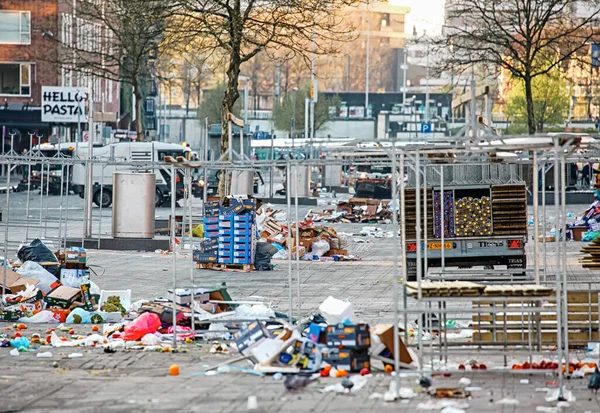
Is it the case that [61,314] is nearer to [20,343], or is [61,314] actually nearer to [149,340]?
[20,343]

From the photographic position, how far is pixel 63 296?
57.2ft

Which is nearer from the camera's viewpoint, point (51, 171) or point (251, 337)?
point (251, 337)

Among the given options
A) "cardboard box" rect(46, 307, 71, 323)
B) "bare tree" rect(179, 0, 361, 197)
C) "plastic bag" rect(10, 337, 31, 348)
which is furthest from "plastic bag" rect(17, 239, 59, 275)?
"bare tree" rect(179, 0, 361, 197)

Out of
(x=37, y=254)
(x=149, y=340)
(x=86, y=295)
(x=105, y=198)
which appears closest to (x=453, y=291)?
(x=149, y=340)

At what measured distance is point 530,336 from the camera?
12570 mm

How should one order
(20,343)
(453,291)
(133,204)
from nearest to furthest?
(453,291) < (20,343) < (133,204)

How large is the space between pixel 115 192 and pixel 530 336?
55.0ft

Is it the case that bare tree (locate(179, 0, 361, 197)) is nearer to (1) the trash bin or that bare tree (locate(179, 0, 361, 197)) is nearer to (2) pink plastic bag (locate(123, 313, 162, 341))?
(1) the trash bin

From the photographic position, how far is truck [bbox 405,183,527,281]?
21.3 metres

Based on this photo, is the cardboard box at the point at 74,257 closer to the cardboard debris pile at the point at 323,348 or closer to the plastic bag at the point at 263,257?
the plastic bag at the point at 263,257

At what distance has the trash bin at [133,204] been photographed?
27875 millimetres

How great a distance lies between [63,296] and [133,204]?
35.9 feet

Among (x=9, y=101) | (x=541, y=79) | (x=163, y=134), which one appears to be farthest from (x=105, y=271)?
(x=163, y=134)

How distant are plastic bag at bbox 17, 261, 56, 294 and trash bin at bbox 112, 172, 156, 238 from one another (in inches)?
317
